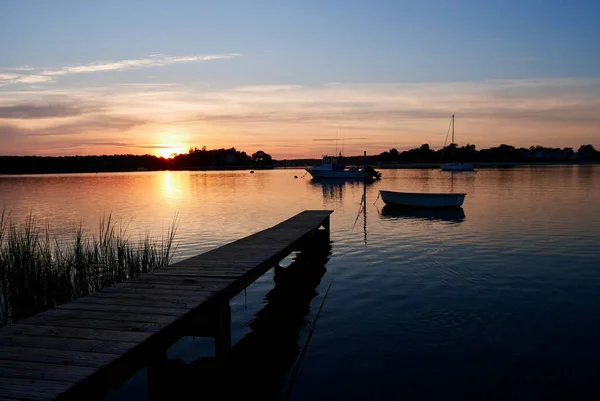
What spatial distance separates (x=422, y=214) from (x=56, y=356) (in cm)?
2587

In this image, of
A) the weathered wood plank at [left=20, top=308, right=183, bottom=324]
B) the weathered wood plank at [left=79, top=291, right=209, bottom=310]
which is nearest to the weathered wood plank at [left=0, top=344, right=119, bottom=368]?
the weathered wood plank at [left=20, top=308, right=183, bottom=324]

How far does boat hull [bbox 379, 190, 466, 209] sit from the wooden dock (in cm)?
2247

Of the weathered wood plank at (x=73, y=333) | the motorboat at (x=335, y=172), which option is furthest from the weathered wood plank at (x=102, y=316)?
the motorboat at (x=335, y=172)

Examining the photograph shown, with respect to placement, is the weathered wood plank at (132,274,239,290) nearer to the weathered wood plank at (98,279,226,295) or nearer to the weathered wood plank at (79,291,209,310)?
the weathered wood plank at (98,279,226,295)

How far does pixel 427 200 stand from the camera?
29.4 metres

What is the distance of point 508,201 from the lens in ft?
114

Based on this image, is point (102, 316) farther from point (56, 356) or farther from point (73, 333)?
point (56, 356)

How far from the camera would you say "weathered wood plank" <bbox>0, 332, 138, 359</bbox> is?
462cm

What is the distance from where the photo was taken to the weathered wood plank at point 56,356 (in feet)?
14.1

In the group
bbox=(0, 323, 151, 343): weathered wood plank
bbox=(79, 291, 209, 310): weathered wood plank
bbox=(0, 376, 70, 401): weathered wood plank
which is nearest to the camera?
bbox=(0, 376, 70, 401): weathered wood plank

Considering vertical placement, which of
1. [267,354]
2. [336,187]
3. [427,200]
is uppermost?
[427,200]

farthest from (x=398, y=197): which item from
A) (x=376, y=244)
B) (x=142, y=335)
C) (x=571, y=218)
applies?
(x=142, y=335)

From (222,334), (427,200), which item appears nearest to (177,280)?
(222,334)

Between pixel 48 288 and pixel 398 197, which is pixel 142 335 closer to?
pixel 48 288
